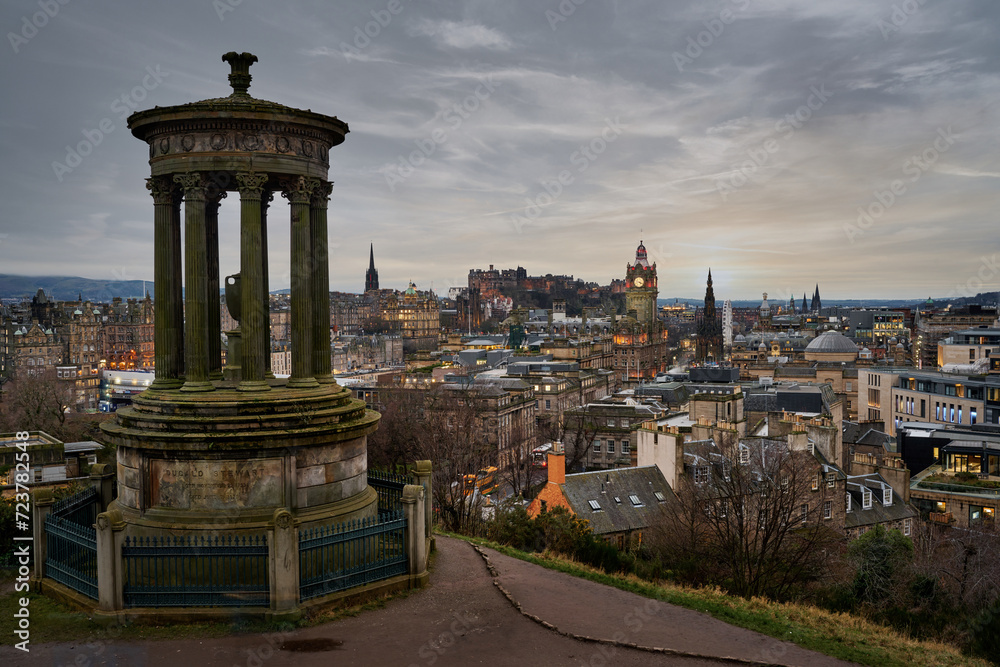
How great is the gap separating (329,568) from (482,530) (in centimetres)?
1525

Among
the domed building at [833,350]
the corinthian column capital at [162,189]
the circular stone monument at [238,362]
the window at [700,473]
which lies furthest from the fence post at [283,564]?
the domed building at [833,350]

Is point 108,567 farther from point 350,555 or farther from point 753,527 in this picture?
point 753,527

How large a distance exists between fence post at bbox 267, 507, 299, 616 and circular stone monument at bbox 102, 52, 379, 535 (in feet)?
6.02

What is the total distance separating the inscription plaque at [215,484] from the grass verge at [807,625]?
25.0 feet

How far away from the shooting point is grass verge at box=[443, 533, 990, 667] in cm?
1444

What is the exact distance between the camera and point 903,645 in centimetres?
1572

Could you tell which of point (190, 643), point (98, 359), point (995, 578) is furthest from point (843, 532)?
point (98, 359)

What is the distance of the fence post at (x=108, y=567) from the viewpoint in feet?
47.0

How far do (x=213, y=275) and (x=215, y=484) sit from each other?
608 centimetres

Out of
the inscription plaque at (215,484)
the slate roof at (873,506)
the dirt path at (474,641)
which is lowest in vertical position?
the slate roof at (873,506)

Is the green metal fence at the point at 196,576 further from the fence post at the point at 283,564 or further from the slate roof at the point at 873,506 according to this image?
the slate roof at the point at 873,506

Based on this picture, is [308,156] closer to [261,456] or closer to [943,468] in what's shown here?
[261,456]

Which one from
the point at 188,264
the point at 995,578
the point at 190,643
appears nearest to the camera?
the point at 190,643

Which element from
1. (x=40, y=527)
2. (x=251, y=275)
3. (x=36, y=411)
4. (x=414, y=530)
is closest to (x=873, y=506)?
(x=414, y=530)
